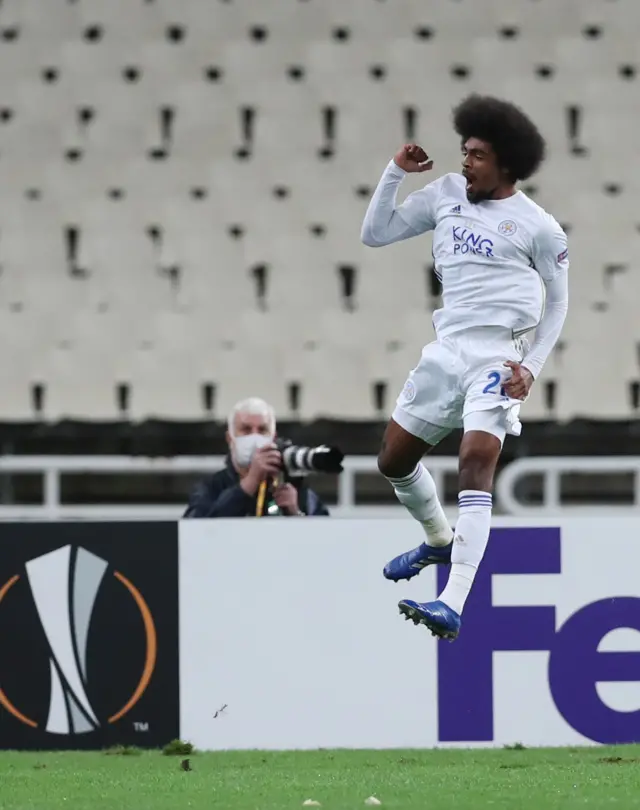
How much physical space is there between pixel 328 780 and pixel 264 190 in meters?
7.07

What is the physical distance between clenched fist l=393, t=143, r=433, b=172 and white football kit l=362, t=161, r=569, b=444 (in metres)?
0.03

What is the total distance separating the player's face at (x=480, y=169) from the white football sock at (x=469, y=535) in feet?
3.12

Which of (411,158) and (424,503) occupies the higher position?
(411,158)

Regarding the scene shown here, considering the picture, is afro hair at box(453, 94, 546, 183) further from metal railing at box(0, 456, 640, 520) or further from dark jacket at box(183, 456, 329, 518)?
metal railing at box(0, 456, 640, 520)

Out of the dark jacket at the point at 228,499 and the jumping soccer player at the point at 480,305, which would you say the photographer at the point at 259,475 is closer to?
the dark jacket at the point at 228,499

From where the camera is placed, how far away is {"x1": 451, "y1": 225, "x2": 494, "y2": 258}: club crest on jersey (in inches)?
190

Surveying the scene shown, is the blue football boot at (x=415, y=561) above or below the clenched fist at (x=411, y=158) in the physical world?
below

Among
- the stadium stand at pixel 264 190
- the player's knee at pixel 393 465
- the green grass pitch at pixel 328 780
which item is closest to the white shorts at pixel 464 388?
the player's knee at pixel 393 465

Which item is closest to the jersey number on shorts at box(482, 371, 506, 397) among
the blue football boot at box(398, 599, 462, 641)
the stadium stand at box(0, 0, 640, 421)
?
the blue football boot at box(398, 599, 462, 641)

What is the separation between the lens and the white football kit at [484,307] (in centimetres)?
480

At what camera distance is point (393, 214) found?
4996 mm

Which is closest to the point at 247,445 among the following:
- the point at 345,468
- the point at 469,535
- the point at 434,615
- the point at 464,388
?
the point at 345,468

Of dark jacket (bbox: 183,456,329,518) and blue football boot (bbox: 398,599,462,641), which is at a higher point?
dark jacket (bbox: 183,456,329,518)

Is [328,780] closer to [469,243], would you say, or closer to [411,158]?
[469,243]
